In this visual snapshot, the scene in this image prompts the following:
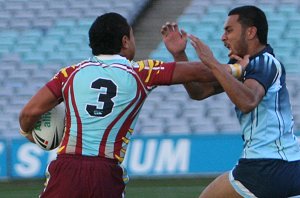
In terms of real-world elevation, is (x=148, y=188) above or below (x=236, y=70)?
below

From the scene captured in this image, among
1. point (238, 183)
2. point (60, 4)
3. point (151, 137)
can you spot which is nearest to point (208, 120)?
point (151, 137)

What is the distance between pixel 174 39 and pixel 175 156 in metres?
7.00

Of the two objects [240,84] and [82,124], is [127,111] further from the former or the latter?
[240,84]

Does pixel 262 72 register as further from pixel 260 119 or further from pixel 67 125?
pixel 67 125

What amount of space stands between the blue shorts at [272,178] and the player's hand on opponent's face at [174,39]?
82cm

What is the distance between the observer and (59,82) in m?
4.69

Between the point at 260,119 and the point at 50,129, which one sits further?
the point at 260,119

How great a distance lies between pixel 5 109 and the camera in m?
14.5

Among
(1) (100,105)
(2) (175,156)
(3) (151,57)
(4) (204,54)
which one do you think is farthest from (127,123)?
(3) (151,57)

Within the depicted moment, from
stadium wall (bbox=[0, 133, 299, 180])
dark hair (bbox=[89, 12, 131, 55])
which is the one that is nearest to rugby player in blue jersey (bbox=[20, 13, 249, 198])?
dark hair (bbox=[89, 12, 131, 55])

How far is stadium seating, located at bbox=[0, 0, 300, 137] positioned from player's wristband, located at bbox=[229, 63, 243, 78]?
8168mm

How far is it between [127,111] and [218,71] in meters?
0.57

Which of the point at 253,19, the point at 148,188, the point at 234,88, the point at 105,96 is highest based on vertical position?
the point at 253,19

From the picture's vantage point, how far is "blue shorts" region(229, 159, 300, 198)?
5227 millimetres
